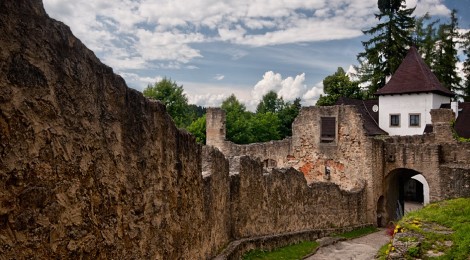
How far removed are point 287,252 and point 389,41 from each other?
35.6 meters

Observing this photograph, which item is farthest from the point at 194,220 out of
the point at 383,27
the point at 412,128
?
the point at 383,27

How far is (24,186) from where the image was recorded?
12.1 ft

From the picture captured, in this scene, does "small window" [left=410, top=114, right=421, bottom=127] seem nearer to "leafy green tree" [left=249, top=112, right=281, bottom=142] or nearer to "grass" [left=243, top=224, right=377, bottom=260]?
"leafy green tree" [left=249, top=112, right=281, bottom=142]

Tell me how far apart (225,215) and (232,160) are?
203cm

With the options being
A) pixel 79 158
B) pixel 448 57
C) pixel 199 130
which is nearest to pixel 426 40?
pixel 448 57

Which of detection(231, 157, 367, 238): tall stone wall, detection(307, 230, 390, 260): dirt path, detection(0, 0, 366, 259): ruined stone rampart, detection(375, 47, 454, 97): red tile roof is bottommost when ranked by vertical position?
detection(307, 230, 390, 260): dirt path

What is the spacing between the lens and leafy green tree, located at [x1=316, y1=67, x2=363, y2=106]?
47906 millimetres

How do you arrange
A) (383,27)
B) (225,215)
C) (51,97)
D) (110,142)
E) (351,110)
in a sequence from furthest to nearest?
1. (383,27)
2. (351,110)
3. (225,215)
4. (110,142)
5. (51,97)

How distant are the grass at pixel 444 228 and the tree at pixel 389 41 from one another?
3205 cm

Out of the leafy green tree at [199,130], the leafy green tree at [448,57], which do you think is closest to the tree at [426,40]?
the leafy green tree at [448,57]

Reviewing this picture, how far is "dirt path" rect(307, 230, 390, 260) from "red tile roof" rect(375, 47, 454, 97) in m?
18.0

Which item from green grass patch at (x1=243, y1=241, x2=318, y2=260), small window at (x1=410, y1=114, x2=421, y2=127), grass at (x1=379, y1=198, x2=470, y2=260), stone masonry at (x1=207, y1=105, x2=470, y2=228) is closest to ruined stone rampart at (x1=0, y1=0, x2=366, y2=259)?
green grass patch at (x1=243, y1=241, x2=318, y2=260)

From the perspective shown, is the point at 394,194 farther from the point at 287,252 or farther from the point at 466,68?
the point at 466,68

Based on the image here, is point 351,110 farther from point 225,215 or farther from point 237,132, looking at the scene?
point 237,132
